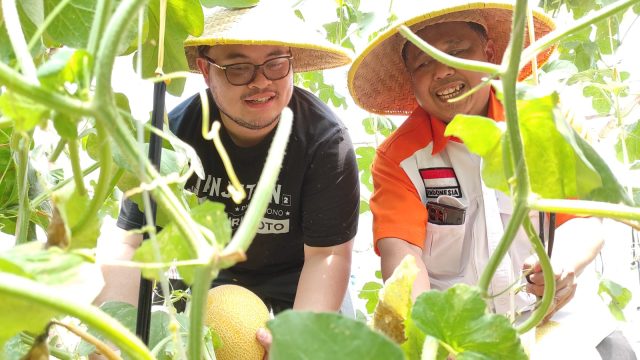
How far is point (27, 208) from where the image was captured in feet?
1.35

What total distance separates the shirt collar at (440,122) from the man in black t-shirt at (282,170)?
130 millimetres

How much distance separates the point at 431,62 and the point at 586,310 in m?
0.43

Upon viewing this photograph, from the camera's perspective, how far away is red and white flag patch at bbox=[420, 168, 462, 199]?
106 cm

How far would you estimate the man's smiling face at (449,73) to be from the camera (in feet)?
3.22

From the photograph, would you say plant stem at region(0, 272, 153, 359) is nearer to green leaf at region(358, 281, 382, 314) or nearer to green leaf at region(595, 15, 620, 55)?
green leaf at region(595, 15, 620, 55)

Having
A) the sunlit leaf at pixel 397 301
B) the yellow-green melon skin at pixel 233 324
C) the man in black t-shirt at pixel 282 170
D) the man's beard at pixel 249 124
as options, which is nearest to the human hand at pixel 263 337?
the yellow-green melon skin at pixel 233 324

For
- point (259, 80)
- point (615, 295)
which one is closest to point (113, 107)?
point (259, 80)

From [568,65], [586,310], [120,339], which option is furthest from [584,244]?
[120,339]

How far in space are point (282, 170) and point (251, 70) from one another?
0.19m

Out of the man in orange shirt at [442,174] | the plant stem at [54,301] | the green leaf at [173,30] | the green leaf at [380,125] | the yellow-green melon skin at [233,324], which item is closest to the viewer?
the plant stem at [54,301]

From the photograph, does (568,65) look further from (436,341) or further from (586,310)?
(436,341)

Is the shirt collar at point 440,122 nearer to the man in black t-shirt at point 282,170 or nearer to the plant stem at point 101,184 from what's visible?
the man in black t-shirt at point 282,170

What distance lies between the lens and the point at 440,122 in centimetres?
108

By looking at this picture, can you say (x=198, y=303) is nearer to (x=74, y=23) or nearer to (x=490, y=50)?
(x=74, y=23)
